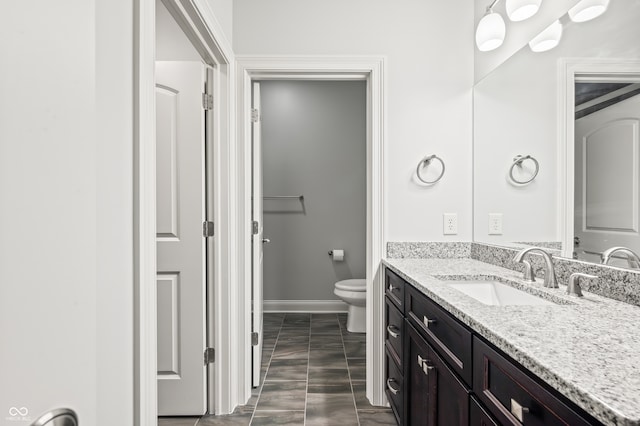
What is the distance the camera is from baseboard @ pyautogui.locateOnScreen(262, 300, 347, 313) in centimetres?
400

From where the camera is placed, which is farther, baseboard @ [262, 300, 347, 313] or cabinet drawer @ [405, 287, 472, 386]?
baseboard @ [262, 300, 347, 313]

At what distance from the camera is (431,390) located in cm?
132

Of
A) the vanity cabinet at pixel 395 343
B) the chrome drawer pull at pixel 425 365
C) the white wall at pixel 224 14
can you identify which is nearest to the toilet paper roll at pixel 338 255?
the vanity cabinet at pixel 395 343

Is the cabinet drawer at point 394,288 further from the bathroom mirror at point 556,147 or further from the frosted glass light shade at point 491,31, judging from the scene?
the frosted glass light shade at point 491,31

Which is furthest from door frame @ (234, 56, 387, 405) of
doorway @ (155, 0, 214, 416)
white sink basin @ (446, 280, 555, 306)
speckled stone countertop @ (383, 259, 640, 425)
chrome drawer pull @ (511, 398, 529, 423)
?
chrome drawer pull @ (511, 398, 529, 423)

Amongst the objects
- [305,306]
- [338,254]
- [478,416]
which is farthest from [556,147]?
[305,306]

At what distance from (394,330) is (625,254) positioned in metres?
1.05

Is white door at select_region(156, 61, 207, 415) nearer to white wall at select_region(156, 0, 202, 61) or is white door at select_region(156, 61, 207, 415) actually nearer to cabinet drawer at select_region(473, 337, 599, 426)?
white wall at select_region(156, 0, 202, 61)

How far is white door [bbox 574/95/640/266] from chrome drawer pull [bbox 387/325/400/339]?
2.85 ft

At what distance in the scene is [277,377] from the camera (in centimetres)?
249

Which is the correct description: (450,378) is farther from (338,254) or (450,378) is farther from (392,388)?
(338,254)
